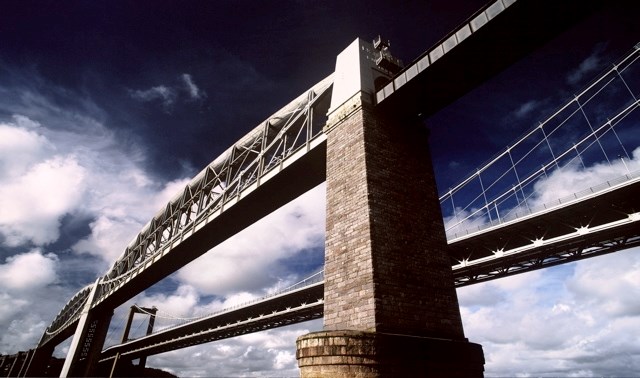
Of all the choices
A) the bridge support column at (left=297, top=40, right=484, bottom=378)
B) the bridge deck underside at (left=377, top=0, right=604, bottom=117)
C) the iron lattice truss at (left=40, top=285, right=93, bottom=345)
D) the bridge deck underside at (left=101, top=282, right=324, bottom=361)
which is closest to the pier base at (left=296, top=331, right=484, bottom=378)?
the bridge support column at (left=297, top=40, right=484, bottom=378)

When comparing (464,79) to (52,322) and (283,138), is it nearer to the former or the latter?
(283,138)

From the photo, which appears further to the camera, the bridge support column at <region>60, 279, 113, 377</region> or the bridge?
the bridge support column at <region>60, 279, 113, 377</region>

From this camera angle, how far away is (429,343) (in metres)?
4.74

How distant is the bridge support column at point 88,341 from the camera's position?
95.6 feet

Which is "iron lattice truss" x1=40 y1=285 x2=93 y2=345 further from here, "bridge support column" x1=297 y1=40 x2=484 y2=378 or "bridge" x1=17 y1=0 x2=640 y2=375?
"bridge support column" x1=297 y1=40 x2=484 y2=378

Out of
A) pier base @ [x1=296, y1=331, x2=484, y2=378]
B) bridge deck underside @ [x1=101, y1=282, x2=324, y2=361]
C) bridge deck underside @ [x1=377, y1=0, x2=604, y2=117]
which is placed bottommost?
pier base @ [x1=296, y1=331, x2=484, y2=378]

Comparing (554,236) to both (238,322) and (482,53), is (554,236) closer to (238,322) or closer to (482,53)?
(482,53)

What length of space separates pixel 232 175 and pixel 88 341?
84.2 ft

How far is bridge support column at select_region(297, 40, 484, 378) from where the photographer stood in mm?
4453

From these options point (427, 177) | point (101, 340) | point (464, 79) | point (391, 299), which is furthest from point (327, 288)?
point (101, 340)

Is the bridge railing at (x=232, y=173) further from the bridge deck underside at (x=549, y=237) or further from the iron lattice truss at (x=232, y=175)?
the bridge deck underside at (x=549, y=237)

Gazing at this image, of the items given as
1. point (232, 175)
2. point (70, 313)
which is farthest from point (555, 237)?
point (70, 313)

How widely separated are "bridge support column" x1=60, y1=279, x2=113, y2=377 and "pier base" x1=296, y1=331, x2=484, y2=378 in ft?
108

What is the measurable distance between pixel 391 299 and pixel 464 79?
490 centimetres
